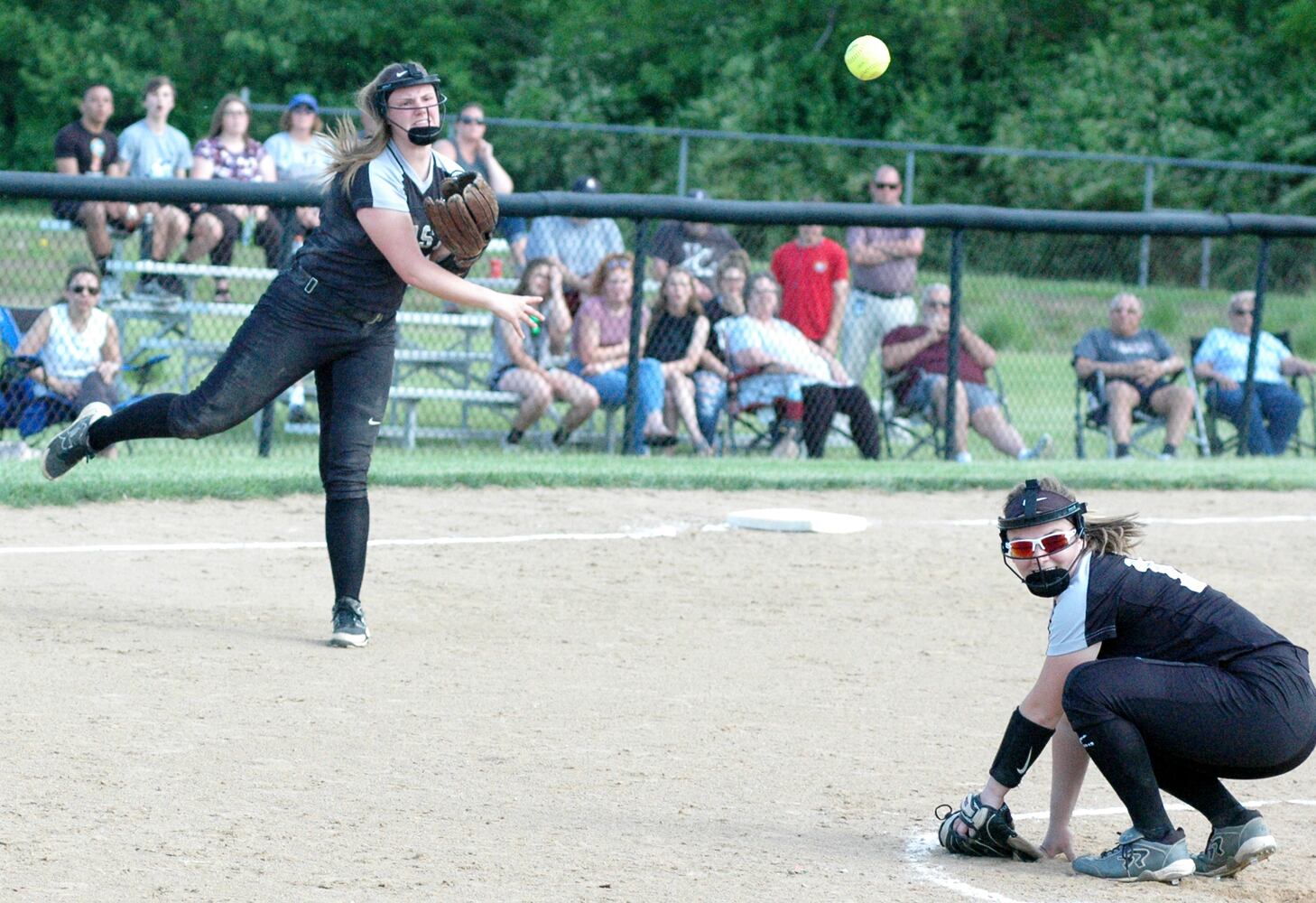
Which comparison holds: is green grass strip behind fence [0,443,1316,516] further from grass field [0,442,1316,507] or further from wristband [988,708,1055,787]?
wristband [988,708,1055,787]

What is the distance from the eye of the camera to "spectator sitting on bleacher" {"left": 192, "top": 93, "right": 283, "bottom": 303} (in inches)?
475

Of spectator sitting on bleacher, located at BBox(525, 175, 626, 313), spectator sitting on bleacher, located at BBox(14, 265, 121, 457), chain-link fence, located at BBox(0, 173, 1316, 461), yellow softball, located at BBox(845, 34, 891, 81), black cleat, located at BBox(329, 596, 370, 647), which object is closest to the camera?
black cleat, located at BBox(329, 596, 370, 647)

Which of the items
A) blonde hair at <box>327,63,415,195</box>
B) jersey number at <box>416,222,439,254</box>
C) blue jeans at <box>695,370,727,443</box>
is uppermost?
blonde hair at <box>327,63,415,195</box>

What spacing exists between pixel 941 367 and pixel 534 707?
7007 millimetres

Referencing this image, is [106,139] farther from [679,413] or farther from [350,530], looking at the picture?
[350,530]

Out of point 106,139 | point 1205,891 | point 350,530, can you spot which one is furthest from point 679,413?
point 1205,891

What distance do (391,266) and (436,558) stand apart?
97.0 inches

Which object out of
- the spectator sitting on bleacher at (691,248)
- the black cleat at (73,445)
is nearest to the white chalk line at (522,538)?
the black cleat at (73,445)

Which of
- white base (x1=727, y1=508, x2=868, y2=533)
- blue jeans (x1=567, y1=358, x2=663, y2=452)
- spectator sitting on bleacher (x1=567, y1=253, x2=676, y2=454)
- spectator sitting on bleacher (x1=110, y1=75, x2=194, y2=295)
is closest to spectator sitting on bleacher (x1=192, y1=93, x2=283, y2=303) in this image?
spectator sitting on bleacher (x1=110, y1=75, x2=194, y2=295)

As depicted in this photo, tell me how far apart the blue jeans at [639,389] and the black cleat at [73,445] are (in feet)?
16.6

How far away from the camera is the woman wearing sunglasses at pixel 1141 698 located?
4.55m

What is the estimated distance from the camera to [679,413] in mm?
12148

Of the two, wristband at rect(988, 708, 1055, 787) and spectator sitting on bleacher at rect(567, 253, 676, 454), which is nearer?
wristband at rect(988, 708, 1055, 787)

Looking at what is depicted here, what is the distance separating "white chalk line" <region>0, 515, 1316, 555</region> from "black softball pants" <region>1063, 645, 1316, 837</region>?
15.7ft
